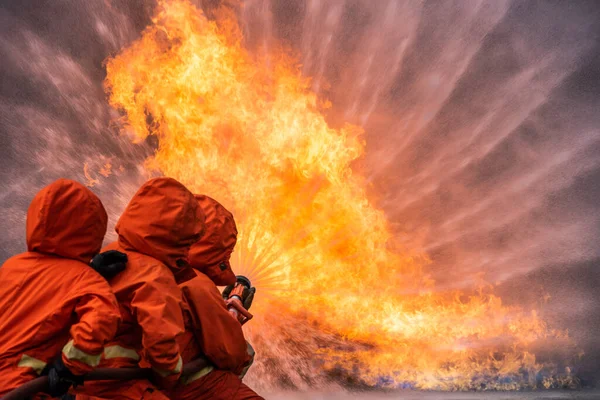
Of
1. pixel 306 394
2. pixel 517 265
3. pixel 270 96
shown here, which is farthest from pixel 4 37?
pixel 517 265

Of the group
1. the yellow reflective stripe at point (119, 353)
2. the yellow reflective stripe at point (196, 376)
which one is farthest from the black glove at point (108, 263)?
the yellow reflective stripe at point (196, 376)

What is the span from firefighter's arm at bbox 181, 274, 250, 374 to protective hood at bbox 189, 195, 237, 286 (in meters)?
0.42

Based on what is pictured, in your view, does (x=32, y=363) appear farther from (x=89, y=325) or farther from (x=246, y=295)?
(x=246, y=295)

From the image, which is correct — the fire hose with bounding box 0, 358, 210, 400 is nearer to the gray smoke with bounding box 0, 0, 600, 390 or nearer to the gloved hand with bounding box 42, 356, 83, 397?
the gloved hand with bounding box 42, 356, 83, 397

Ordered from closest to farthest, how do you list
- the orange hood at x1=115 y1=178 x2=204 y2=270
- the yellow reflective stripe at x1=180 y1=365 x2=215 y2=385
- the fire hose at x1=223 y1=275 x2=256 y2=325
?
the orange hood at x1=115 y1=178 x2=204 y2=270, the yellow reflective stripe at x1=180 y1=365 x2=215 y2=385, the fire hose at x1=223 y1=275 x2=256 y2=325

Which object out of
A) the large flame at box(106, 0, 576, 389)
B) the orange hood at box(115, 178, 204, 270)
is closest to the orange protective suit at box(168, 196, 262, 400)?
the orange hood at box(115, 178, 204, 270)

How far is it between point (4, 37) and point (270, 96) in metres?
4.48

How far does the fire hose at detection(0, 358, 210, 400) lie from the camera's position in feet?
8.22

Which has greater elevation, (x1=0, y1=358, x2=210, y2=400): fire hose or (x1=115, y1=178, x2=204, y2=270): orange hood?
(x1=115, y1=178, x2=204, y2=270): orange hood

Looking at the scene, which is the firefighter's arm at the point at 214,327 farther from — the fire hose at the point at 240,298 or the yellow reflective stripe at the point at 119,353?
the fire hose at the point at 240,298

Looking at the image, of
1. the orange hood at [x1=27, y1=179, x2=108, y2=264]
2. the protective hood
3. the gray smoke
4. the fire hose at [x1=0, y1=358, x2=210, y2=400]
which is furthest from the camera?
the gray smoke

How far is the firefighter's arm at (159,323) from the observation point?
2875 millimetres

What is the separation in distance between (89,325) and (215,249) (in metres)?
1.64

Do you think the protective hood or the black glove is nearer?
the black glove
